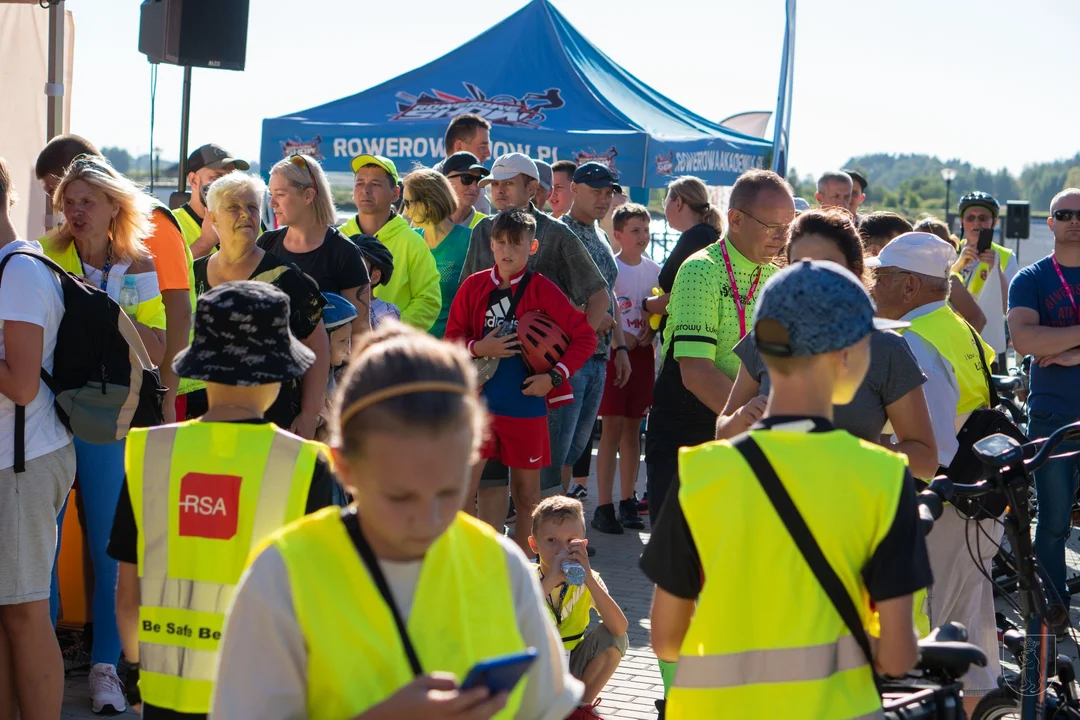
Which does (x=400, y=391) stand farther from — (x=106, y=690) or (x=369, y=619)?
(x=106, y=690)

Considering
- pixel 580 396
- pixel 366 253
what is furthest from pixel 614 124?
pixel 366 253

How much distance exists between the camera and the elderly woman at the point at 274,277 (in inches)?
186

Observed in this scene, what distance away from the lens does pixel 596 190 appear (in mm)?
7590

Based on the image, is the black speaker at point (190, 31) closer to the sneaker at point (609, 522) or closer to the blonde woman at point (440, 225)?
the blonde woman at point (440, 225)

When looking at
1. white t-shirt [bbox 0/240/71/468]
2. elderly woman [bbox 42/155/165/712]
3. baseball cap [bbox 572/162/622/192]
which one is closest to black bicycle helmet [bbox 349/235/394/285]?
elderly woman [bbox 42/155/165/712]

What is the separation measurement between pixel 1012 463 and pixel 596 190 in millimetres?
4472

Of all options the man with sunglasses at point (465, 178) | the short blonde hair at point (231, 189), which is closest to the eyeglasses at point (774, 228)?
the short blonde hair at point (231, 189)

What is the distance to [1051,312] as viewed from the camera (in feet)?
21.3

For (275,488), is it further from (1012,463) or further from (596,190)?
(596,190)

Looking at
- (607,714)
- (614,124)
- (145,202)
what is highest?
(614,124)

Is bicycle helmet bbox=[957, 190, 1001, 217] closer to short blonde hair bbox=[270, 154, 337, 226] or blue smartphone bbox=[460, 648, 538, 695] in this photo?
short blonde hair bbox=[270, 154, 337, 226]

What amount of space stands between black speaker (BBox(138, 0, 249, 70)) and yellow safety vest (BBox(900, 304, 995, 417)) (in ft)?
20.1

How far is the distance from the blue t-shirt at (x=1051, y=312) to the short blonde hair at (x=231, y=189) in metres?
4.06

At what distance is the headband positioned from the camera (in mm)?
1736
